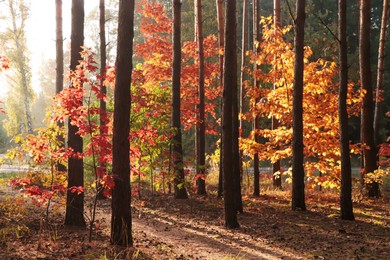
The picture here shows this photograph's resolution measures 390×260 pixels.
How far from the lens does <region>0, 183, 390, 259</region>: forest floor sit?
258 inches

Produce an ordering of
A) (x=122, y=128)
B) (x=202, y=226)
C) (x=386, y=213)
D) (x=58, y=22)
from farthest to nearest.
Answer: (x=58, y=22) → (x=386, y=213) → (x=202, y=226) → (x=122, y=128)

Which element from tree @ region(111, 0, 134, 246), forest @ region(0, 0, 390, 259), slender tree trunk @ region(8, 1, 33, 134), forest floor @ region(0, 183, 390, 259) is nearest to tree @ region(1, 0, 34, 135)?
slender tree trunk @ region(8, 1, 33, 134)

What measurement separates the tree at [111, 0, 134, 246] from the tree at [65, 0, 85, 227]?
160 cm

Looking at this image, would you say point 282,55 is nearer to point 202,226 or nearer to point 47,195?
point 202,226

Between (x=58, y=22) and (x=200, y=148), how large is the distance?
264 inches

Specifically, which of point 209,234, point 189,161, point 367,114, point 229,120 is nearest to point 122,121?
point 229,120

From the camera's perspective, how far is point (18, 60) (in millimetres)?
26766

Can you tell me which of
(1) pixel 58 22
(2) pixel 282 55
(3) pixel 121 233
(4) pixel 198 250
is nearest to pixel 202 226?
(4) pixel 198 250

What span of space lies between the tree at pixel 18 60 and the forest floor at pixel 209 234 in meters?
18.1

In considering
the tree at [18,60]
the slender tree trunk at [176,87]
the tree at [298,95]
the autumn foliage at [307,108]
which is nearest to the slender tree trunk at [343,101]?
the tree at [298,95]

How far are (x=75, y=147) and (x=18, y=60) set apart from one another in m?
22.2

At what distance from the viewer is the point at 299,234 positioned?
8211 millimetres

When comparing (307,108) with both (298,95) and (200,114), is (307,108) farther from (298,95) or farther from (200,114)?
(200,114)

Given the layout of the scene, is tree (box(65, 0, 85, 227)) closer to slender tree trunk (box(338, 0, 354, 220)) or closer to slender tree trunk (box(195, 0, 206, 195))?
slender tree trunk (box(338, 0, 354, 220))
